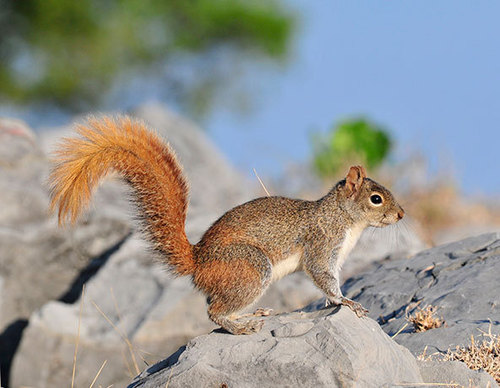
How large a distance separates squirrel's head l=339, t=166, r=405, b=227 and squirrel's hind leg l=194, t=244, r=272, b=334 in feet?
2.63

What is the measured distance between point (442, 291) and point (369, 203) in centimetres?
111

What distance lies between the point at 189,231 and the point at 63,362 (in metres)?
1.82

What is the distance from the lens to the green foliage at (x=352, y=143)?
1527cm

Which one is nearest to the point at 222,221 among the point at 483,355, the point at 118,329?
the point at 483,355

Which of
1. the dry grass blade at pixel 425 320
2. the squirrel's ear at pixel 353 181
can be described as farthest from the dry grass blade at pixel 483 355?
the squirrel's ear at pixel 353 181

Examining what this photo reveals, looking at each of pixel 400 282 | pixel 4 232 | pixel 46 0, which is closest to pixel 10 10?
pixel 46 0

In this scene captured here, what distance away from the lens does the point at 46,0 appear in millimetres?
26219

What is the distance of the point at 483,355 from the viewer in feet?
15.3

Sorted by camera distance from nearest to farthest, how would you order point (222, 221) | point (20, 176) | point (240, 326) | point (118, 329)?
point (240, 326) → point (222, 221) → point (118, 329) → point (20, 176)

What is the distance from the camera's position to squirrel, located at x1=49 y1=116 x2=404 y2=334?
4609 mm

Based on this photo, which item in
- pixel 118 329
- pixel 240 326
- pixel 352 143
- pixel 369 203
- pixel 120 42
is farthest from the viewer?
pixel 120 42

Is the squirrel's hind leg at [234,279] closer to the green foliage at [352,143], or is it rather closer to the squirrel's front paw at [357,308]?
the squirrel's front paw at [357,308]

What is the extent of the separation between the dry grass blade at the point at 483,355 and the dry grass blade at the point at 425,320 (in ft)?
1.19

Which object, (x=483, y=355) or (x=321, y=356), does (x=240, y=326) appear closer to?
(x=321, y=356)
